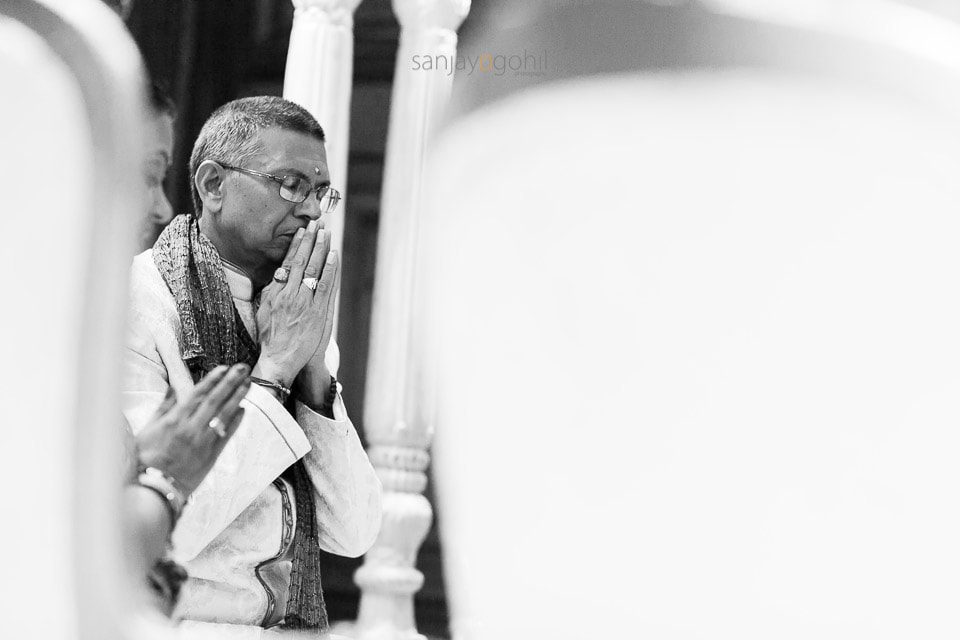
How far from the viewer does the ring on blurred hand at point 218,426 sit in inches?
31.0

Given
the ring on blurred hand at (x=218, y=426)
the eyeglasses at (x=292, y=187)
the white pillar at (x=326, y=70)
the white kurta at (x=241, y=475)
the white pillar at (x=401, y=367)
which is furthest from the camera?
the white pillar at (x=326, y=70)

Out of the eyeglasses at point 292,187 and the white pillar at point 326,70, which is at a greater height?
the white pillar at point 326,70

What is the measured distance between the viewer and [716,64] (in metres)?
0.68

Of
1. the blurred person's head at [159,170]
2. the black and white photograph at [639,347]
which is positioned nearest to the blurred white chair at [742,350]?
the black and white photograph at [639,347]

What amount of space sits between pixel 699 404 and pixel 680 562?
0.32 ft

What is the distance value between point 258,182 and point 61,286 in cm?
43

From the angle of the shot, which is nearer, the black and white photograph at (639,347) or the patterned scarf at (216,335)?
the black and white photograph at (639,347)

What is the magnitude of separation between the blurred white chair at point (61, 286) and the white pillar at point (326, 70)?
2.65ft

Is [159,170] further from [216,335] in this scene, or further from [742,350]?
[742,350]

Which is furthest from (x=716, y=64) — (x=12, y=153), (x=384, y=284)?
(x=384, y=284)

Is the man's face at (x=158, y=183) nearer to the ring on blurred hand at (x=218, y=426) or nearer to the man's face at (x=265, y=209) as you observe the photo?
the man's face at (x=265, y=209)

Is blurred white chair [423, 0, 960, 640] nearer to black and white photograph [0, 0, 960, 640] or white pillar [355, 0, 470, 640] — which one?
black and white photograph [0, 0, 960, 640]

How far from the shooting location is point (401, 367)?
142 cm

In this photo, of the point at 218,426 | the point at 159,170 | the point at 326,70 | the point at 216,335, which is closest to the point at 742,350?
the point at 218,426
